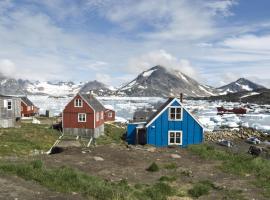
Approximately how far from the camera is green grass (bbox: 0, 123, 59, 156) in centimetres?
3788

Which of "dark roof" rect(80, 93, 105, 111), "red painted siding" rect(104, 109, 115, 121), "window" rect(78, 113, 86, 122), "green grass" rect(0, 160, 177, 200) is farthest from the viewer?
"red painted siding" rect(104, 109, 115, 121)

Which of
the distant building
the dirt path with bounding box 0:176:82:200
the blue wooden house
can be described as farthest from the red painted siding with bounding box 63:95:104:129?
the dirt path with bounding box 0:176:82:200

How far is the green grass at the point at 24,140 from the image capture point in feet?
124

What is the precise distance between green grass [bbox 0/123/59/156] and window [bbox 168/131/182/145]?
1567cm

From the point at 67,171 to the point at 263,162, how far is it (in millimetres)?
15927

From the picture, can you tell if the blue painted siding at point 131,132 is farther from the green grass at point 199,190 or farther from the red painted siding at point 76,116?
the green grass at point 199,190

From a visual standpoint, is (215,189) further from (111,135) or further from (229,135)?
(229,135)

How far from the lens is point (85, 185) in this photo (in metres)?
16.5

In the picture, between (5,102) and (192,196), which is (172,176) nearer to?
(192,196)

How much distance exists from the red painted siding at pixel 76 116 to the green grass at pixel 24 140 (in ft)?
9.22

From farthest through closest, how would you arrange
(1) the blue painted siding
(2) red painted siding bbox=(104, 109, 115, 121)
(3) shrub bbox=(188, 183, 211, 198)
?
(2) red painted siding bbox=(104, 109, 115, 121) < (1) the blue painted siding < (3) shrub bbox=(188, 183, 211, 198)

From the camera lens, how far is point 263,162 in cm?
2630

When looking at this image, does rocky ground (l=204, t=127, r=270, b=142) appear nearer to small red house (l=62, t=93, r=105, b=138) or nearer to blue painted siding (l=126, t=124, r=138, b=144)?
blue painted siding (l=126, t=124, r=138, b=144)

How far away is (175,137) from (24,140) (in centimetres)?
2006
